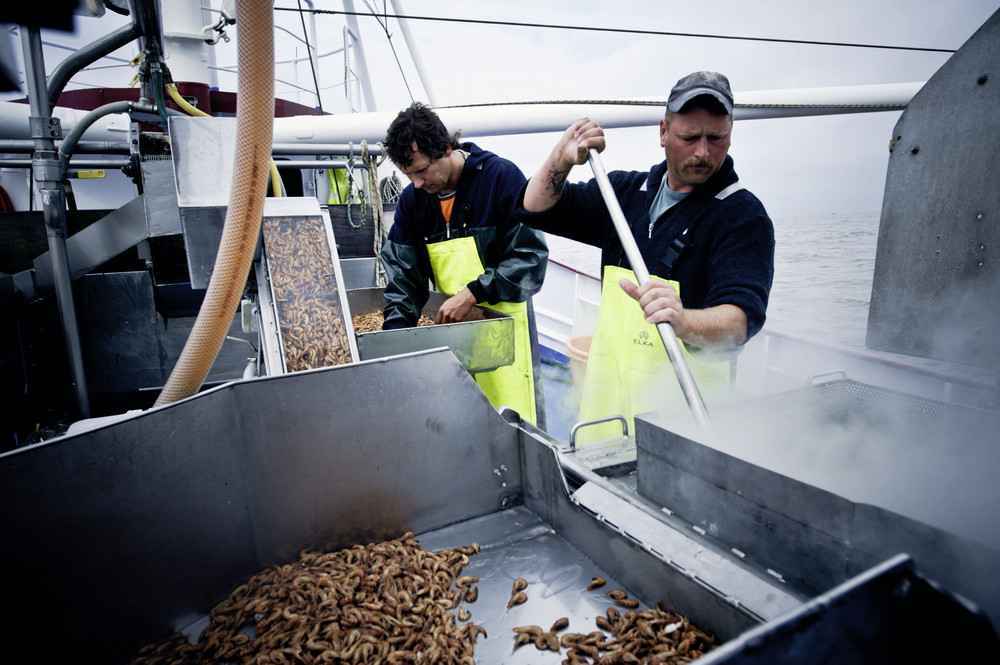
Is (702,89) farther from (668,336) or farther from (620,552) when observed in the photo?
(620,552)

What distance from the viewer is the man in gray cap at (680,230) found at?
1.88 meters

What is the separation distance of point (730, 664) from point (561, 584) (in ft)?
3.21

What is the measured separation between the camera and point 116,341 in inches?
157

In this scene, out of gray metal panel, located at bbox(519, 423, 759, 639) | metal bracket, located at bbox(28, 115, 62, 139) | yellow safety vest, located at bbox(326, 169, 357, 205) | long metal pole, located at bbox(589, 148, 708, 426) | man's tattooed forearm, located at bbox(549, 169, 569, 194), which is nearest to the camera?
gray metal panel, located at bbox(519, 423, 759, 639)

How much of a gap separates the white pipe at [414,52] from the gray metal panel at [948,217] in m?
8.03

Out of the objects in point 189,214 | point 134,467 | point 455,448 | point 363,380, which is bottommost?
point 455,448

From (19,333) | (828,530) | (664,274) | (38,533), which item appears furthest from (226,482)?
(19,333)

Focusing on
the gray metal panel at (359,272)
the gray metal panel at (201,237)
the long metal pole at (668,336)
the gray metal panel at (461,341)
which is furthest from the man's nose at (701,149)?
the gray metal panel at (359,272)

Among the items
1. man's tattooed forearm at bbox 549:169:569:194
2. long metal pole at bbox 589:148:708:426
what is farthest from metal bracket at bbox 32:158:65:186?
long metal pole at bbox 589:148:708:426

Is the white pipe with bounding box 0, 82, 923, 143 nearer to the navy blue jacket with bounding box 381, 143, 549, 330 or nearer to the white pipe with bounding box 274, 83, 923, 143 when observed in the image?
the white pipe with bounding box 274, 83, 923, 143

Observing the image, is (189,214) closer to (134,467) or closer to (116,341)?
(134,467)

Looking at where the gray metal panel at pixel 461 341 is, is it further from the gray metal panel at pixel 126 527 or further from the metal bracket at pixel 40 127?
the metal bracket at pixel 40 127

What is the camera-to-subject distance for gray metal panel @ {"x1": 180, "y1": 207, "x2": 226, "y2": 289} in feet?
6.46

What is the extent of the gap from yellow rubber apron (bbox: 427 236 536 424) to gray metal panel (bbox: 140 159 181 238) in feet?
4.56
